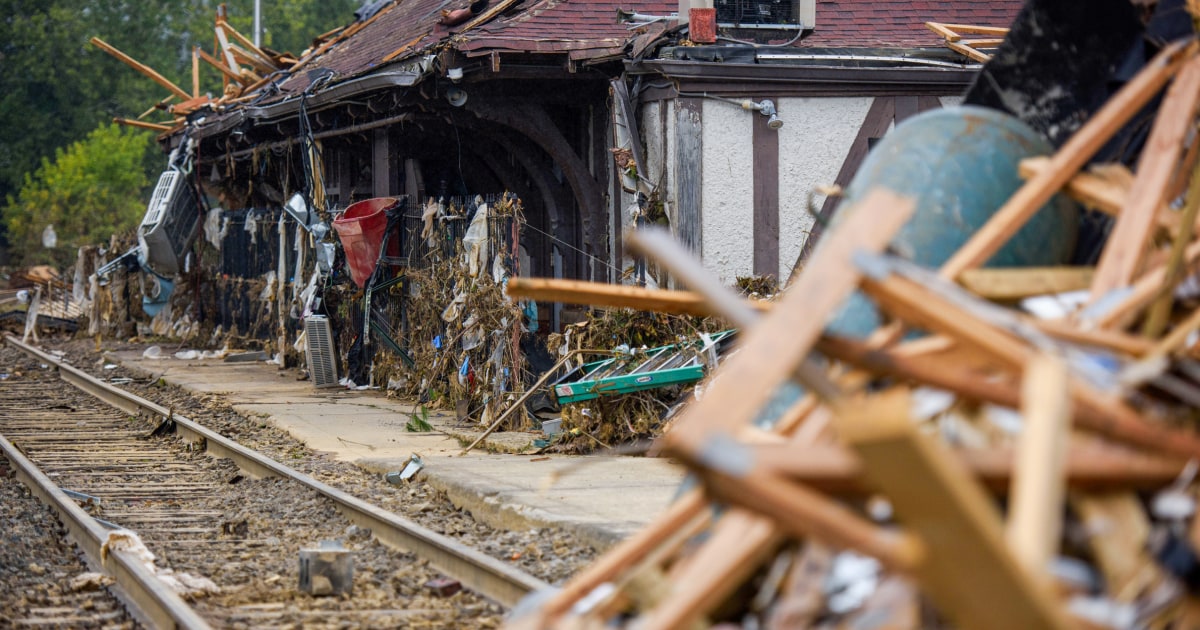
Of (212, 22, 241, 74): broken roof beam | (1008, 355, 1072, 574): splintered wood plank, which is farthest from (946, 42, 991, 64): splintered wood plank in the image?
(212, 22, 241, 74): broken roof beam

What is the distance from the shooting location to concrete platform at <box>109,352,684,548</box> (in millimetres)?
9055

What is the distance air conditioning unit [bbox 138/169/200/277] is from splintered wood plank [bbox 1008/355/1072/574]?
25132 mm

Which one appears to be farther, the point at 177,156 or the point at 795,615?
the point at 177,156

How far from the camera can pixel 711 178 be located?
14.5 metres

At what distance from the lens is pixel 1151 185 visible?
16.4ft

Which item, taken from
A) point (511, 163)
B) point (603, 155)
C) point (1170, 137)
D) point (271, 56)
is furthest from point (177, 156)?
point (1170, 137)

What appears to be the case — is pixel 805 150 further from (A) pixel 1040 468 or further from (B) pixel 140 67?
(B) pixel 140 67

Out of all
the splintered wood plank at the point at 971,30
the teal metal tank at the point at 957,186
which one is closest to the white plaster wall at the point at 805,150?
the splintered wood plank at the point at 971,30

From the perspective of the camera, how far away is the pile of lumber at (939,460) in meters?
2.71

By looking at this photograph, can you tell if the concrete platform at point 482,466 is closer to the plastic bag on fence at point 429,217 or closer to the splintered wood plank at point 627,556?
the splintered wood plank at point 627,556

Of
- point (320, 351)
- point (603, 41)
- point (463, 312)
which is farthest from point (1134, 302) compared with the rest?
point (320, 351)

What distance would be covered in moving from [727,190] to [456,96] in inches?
124

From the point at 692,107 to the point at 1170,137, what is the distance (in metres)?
9.38

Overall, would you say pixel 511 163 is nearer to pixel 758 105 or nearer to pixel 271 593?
pixel 758 105
